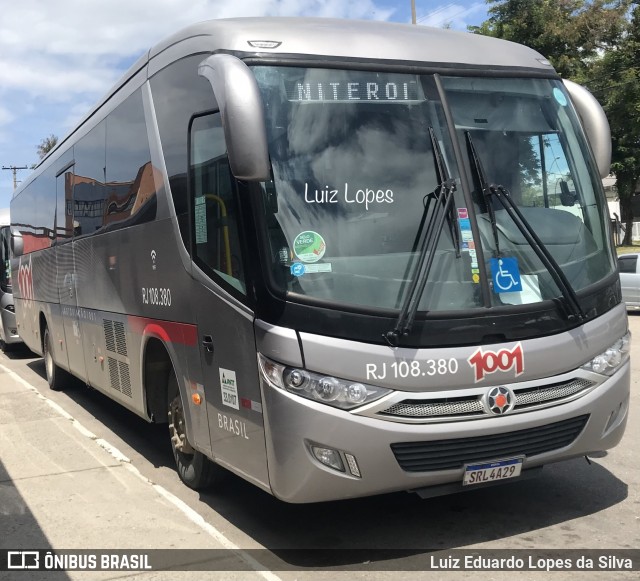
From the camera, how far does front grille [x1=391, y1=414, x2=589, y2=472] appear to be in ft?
14.5

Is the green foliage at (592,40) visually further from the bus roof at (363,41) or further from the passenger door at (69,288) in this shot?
the bus roof at (363,41)

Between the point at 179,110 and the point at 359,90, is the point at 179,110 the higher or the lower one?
the higher one

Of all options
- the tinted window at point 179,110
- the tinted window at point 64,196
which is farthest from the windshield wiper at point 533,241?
the tinted window at point 64,196

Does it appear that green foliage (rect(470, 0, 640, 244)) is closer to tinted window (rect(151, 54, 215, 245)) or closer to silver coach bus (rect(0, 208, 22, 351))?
silver coach bus (rect(0, 208, 22, 351))

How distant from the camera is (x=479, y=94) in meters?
5.09

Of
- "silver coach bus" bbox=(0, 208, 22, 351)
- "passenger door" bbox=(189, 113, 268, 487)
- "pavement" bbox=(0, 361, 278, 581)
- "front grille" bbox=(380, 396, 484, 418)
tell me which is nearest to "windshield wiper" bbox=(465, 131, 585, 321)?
"front grille" bbox=(380, 396, 484, 418)

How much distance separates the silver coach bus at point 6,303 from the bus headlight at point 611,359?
13533mm

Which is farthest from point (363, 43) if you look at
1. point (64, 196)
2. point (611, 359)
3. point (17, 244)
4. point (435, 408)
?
point (17, 244)

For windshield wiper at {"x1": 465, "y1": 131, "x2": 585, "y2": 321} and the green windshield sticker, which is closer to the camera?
the green windshield sticker

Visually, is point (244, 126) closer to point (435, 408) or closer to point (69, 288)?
point (435, 408)

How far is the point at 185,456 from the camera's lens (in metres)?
6.28

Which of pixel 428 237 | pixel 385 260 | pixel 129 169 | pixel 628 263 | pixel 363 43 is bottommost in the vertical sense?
pixel 628 263

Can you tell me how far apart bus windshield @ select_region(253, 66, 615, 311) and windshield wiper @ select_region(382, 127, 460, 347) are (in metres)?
0.01

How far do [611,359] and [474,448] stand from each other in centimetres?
117
